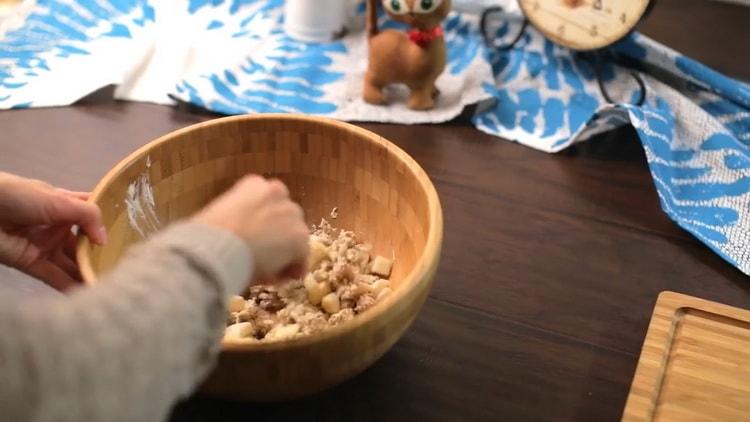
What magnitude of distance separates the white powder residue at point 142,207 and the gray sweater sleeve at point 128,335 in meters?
0.21

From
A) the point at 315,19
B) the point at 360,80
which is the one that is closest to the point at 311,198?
the point at 360,80

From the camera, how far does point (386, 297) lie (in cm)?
50

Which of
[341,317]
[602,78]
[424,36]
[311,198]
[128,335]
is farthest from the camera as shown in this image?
[602,78]

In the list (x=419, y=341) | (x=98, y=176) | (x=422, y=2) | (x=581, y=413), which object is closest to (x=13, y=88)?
(x=98, y=176)

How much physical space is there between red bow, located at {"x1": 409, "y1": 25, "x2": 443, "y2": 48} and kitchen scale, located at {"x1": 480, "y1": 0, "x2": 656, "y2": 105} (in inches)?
6.7

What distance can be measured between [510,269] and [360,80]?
39 cm

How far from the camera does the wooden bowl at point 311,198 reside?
473 mm

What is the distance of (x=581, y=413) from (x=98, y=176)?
1.79 ft

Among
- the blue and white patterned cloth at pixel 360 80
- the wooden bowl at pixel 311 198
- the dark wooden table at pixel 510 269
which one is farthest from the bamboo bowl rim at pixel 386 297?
the blue and white patterned cloth at pixel 360 80

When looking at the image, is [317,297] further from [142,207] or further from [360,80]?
[360,80]

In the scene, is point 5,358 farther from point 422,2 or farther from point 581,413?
point 422,2

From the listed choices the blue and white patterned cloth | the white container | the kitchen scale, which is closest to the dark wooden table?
the blue and white patterned cloth

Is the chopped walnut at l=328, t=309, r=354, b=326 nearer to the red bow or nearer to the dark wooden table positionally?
the dark wooden table

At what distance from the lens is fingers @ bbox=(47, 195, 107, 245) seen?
540 millimetres
